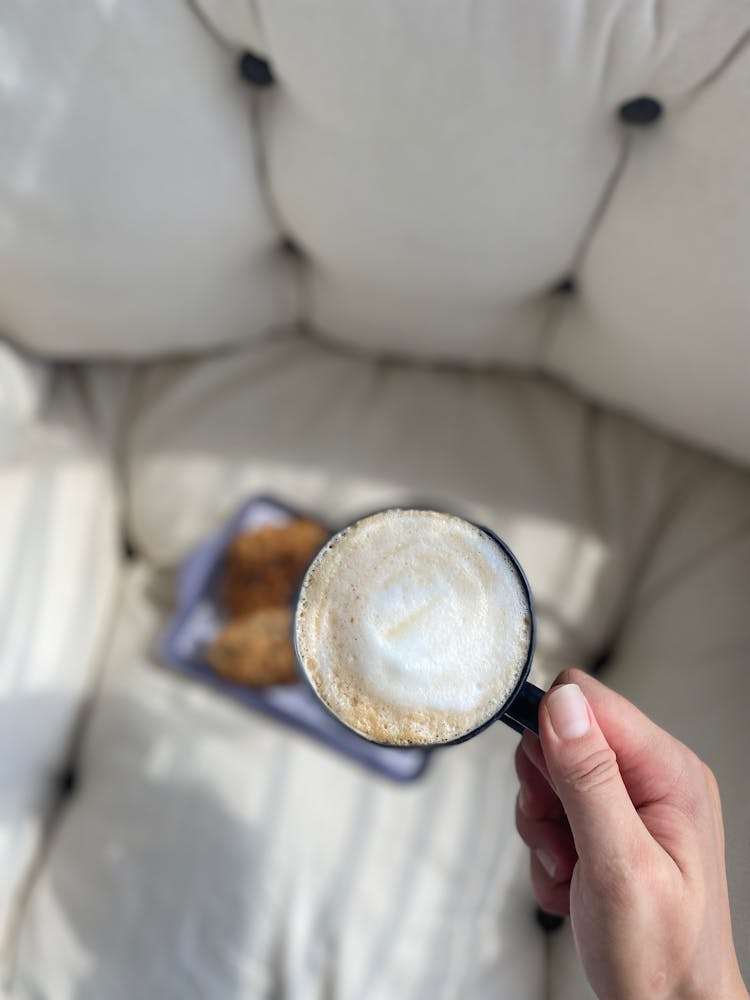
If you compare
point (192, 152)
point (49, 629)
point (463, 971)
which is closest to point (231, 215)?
point (192, 152)

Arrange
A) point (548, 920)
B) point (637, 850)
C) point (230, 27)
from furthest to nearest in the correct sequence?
point (548, 920), point (230, 27), point (637, 850)

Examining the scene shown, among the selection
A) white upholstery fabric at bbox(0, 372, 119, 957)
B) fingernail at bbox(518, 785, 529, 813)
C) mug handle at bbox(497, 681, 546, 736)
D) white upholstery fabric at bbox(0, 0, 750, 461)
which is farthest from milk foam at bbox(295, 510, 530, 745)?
white upholstery fabric at bbox(0, 372, 119, 957)

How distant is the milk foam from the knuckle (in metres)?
0.05

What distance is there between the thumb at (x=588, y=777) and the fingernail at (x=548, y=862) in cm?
12

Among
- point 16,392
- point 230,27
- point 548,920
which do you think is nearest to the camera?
point 230,27

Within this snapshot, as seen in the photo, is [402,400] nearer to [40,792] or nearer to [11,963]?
[40,792]

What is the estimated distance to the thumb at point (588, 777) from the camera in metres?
0.39

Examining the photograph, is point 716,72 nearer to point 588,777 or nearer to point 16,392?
point 588,777

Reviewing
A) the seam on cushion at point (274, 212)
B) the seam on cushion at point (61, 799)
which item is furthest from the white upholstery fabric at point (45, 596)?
the seam on cushion at point (274, 212)

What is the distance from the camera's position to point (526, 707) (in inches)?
16.4

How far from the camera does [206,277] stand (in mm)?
673

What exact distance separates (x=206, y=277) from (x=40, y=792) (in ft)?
1.48

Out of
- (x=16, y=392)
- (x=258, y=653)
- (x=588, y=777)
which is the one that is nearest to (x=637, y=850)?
(x=588, y=777)

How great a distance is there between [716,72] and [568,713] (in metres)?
0.35
